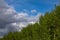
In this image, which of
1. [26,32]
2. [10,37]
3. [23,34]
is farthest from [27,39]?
[10,37]

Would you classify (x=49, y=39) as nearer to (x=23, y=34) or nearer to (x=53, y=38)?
(x=53, y=38)

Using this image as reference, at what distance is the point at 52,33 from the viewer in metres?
82.1

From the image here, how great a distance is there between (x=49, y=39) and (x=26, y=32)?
101 feet

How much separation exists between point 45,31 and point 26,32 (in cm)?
2918

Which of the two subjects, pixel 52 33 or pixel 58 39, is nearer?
pixel 58 39

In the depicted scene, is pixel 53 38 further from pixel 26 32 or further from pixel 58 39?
pixel 26 32

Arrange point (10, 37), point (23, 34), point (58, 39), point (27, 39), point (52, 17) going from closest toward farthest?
point (58, 39) → point (52, 17) → point (27, 39) → point (23, 34) → point (10, 37)

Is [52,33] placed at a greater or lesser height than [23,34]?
lesser

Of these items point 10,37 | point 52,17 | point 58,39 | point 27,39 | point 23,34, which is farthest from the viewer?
point 10,37

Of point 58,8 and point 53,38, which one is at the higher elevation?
point 58,8

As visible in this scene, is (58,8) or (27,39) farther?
(27,39)

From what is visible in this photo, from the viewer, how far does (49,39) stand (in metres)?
81.3

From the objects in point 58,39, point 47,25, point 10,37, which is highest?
point 10,37

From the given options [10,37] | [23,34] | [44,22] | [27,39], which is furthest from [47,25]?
[10,37]
